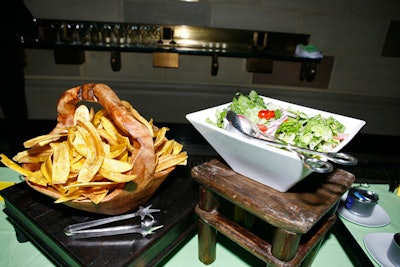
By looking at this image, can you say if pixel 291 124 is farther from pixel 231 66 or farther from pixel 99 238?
pixel 231 66

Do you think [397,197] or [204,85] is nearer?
[397,197]

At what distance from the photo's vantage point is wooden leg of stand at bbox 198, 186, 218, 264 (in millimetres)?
799

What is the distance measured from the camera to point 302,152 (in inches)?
24.4

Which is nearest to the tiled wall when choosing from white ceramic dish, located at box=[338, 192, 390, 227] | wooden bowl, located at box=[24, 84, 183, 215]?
white ceramic dish, located at box=[338, 192, 390, 227]

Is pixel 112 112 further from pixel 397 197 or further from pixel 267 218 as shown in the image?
pixel 397 197

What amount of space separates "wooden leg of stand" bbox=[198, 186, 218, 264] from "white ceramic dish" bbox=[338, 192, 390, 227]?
1.82 feet

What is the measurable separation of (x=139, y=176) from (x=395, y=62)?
147 inches

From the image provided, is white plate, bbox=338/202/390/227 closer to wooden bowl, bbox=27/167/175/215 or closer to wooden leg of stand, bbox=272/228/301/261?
wooden leg of stand, bbox=272/228/301/261

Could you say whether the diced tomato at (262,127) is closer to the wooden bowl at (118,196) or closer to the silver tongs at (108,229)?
the wooden bowl at (118,196)

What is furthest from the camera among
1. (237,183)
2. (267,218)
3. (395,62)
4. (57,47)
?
(395,62)

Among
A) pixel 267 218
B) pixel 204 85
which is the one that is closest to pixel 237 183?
pixel 267 218

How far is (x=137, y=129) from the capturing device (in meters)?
0.69

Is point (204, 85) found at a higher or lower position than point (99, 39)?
lower

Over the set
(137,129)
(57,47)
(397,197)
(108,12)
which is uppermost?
(108,12)
